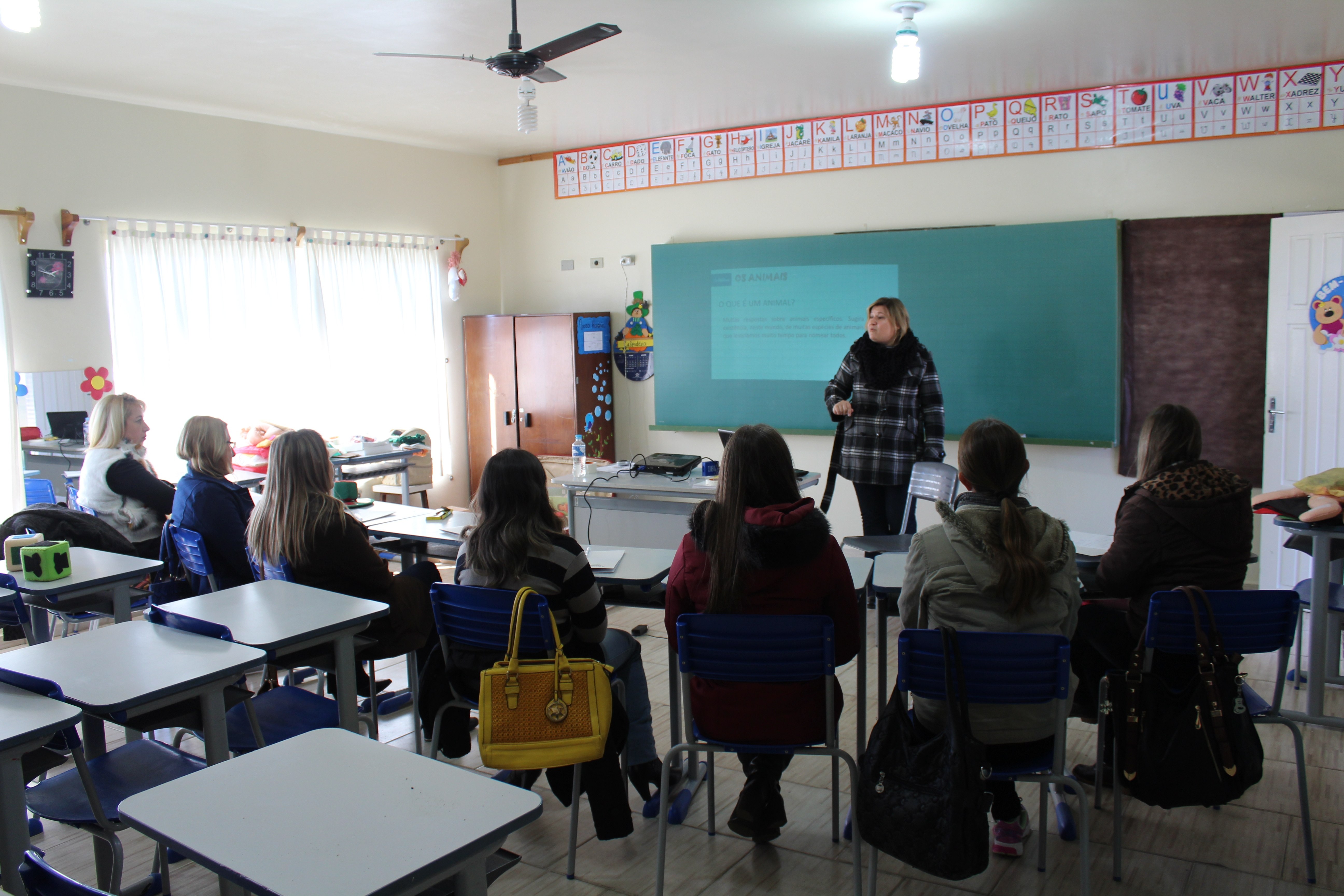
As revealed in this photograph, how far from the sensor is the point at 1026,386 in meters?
5.39

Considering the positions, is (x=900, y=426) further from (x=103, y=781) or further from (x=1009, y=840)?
(x=103, y=781)

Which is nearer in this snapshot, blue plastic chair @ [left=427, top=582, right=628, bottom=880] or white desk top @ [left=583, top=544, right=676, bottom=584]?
blue plastic chair @ [left=427, top=582, right=628, bottom=880]

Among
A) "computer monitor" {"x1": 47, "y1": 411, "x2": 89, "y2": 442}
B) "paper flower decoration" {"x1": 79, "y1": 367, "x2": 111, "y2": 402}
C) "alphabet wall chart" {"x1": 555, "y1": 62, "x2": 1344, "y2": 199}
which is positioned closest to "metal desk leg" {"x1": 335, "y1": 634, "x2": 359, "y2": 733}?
"computer monitor" {"x1": 47, "y1": 411, "x2": 89, "y2": 442}

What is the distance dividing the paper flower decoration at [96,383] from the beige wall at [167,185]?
5 cm

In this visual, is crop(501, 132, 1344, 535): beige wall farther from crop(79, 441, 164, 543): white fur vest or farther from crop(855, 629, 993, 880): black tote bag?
crop(855, 629, 993, 880): black tote bag

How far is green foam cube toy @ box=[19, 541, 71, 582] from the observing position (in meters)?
2.76

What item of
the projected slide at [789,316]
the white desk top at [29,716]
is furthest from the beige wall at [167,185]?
the white desk top at [29,716]

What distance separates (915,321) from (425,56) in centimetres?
320

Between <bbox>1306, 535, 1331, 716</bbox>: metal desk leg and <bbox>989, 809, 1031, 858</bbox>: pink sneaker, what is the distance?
1433 millimetres

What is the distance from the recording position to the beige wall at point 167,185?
488 cm

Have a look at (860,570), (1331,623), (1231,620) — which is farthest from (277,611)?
(1331,623)

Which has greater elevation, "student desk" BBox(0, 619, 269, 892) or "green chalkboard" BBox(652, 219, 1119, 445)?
"green chalkboard" BBox(652, 219, 1119, 445)

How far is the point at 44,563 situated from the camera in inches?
109

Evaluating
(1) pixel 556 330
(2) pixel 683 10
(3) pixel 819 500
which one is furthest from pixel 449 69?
(3) pixel 819 500
